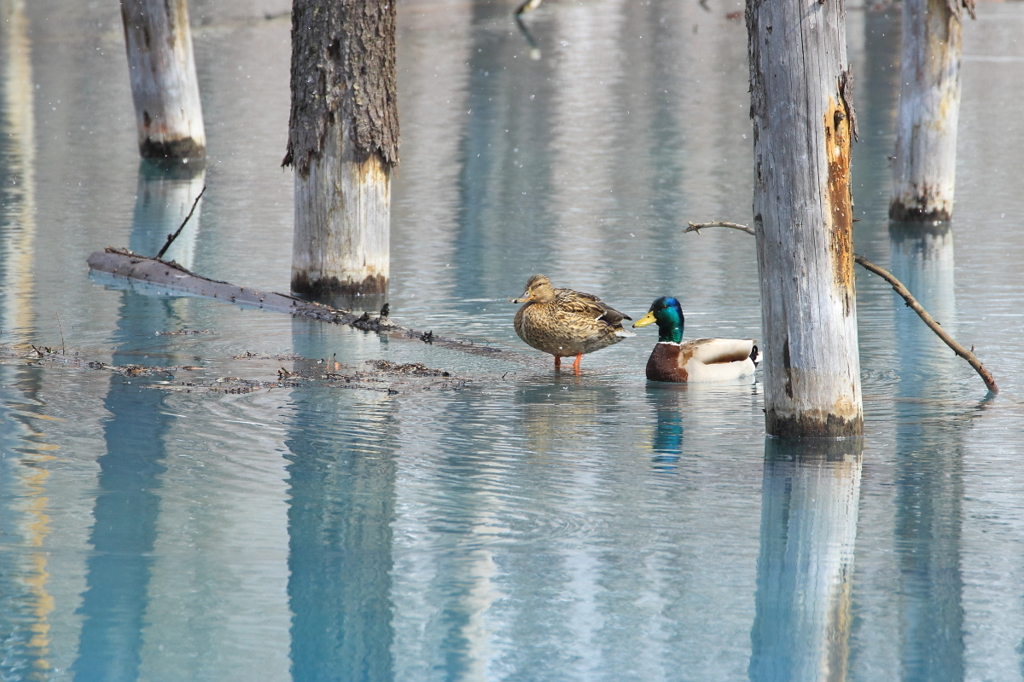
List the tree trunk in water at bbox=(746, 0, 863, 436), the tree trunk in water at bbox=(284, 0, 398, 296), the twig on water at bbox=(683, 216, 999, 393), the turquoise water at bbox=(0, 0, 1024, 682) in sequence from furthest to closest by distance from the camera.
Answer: the tree trunk in water at bbox=(284, 0, 398, 296) → the twig on water at bbox=(683, 216, 999, 393) → the tree trunk in water at bbox=(746, 0, 863, 436) → the turquoise water at bbox=(0, 0, 1024, 682)

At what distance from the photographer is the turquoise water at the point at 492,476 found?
491 cm

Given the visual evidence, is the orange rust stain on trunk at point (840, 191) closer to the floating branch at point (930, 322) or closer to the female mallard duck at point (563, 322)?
the floating branch at point (930, 322)

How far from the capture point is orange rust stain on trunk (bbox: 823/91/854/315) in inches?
258

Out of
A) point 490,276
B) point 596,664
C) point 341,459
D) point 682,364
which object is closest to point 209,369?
point 341,459

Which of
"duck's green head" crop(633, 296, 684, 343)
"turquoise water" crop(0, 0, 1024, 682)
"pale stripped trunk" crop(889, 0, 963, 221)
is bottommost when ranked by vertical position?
"turquoise water" crop(0, 0, 1024, 682)

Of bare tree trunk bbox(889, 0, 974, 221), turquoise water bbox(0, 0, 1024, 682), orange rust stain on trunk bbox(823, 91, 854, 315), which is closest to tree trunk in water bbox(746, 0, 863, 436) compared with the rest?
orange rust stain on trunk bbox(823, 91, 854, 315)

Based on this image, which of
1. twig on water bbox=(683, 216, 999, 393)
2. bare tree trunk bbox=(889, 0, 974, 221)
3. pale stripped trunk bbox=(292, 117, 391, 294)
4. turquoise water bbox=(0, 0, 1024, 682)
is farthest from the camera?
bare tree trunk bbox=(889, 0, 974, 221)

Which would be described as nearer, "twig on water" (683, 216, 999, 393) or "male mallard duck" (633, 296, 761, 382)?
"twig on water" (683, 216, 999, 393)

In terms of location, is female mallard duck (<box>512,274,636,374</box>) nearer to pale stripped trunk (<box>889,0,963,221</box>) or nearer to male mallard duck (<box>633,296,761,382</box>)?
male mallard duck (<box>633,296,761,382</box>)

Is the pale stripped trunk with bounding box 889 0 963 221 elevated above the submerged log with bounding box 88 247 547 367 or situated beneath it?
elevated above

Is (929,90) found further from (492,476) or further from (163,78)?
(163,78)

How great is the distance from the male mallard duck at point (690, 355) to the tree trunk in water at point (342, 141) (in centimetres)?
293

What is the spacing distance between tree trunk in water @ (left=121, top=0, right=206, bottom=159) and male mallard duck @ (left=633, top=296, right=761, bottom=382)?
10567 mm

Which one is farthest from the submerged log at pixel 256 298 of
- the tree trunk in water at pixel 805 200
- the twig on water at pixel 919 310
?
the tree trunk in water at pixel 805 200
